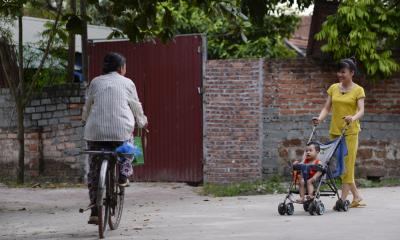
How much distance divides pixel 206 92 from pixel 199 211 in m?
3.64

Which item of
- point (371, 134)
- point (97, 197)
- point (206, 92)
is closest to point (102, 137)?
point (97, 197)

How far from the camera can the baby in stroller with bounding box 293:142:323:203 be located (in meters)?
9.24

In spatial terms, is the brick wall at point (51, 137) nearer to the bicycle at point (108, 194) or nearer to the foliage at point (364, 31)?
the foliage at point (364, 31)

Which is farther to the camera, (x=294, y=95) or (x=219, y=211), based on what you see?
(x=294, y=95)

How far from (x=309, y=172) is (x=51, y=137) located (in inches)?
252

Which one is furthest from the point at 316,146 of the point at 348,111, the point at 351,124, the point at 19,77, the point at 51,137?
the point at 19,77

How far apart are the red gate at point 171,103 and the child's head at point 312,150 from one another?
426 cm

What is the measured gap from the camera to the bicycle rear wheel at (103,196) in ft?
25.1

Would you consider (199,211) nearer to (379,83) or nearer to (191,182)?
(191,182)

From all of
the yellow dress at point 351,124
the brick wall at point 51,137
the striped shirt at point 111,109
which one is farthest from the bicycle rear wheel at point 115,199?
the brick wall at point 51,137

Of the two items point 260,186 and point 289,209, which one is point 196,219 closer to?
point 289,209

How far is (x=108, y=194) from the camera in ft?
26.5

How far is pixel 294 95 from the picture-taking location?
13328 mm

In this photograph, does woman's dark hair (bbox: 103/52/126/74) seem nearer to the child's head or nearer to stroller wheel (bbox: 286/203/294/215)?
the child's head
